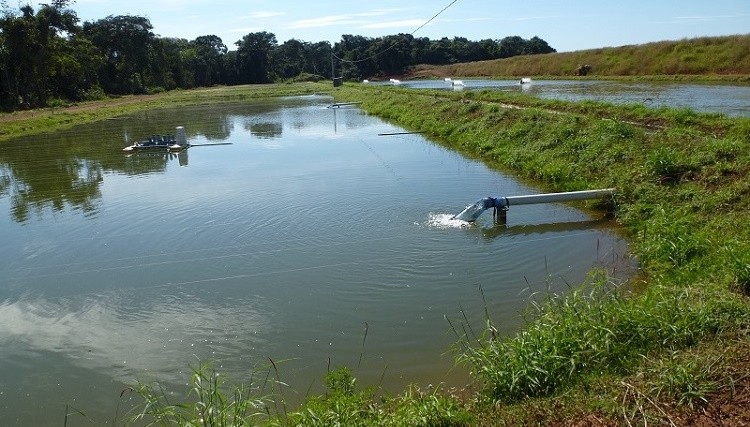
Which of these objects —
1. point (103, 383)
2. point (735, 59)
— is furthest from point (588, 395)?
point (735, 59)

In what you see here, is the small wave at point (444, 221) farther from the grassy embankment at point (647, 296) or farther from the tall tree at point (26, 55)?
the tall tree at point (26, 55)

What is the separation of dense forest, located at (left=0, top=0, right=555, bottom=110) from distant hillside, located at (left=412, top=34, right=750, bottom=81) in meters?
38.5

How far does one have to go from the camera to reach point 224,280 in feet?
26.1

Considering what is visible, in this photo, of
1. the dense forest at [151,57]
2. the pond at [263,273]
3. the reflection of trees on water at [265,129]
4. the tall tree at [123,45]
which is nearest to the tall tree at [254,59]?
the dense forest at [151,57]

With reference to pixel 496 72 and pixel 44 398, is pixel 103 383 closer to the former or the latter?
pixel 44 398

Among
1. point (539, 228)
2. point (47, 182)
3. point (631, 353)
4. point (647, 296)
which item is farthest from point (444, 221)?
point (47, 182)

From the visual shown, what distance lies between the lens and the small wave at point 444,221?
9.98 meters

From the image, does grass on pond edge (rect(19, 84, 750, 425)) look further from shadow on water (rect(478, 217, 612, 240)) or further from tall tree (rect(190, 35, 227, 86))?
tall tree (rect(190, 35, 227, 86))

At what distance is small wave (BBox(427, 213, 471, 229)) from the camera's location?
393 inches

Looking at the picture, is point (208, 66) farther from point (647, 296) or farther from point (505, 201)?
point (647, 296)

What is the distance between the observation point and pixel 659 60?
35.1m

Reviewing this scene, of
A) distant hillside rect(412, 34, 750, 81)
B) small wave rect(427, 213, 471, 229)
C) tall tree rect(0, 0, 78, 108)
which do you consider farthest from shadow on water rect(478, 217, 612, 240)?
tall tree rect(0, 0, 78, 108)

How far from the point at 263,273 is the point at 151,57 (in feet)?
245

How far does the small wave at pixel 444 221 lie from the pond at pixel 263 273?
0.20ft
